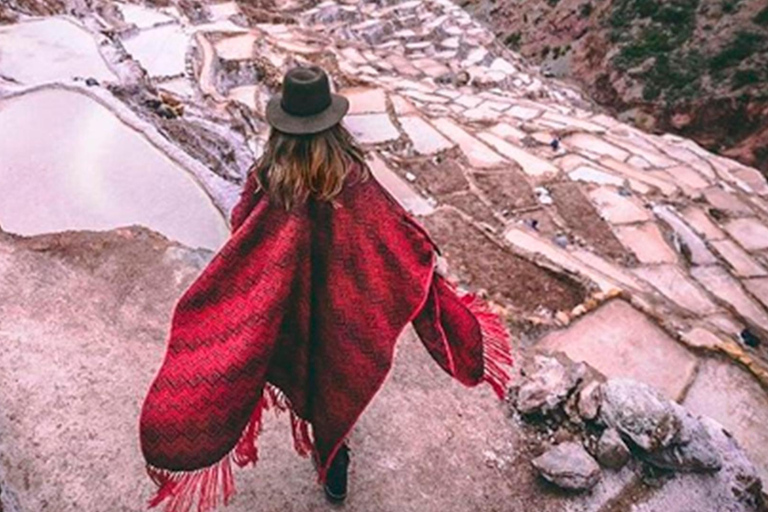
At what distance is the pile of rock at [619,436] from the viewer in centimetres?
334

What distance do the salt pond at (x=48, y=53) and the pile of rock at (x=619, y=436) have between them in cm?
494

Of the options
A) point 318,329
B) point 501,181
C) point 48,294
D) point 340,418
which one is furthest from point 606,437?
point 501,181

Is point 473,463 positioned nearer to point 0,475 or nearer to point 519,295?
point 519,295

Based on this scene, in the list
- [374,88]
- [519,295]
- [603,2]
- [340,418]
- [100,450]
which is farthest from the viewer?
[603,2]

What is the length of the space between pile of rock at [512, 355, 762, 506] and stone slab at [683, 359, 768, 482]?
725mm

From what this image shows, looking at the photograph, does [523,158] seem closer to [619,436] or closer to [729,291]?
[729,291]

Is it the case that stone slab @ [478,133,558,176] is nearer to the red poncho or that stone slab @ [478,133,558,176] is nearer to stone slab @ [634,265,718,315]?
stone slab @ [634,265,718,315]

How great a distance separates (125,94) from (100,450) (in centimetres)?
366

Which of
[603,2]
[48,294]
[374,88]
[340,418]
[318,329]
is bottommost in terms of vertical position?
[603,2]

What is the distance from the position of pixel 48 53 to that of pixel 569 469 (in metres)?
6.16

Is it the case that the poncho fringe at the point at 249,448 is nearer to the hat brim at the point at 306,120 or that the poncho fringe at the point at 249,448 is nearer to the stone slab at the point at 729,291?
the hat brim at the point at 306,120

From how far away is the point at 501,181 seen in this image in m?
7.59

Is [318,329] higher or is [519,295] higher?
[318,329]

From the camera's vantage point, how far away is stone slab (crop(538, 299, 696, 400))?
4430 mm
